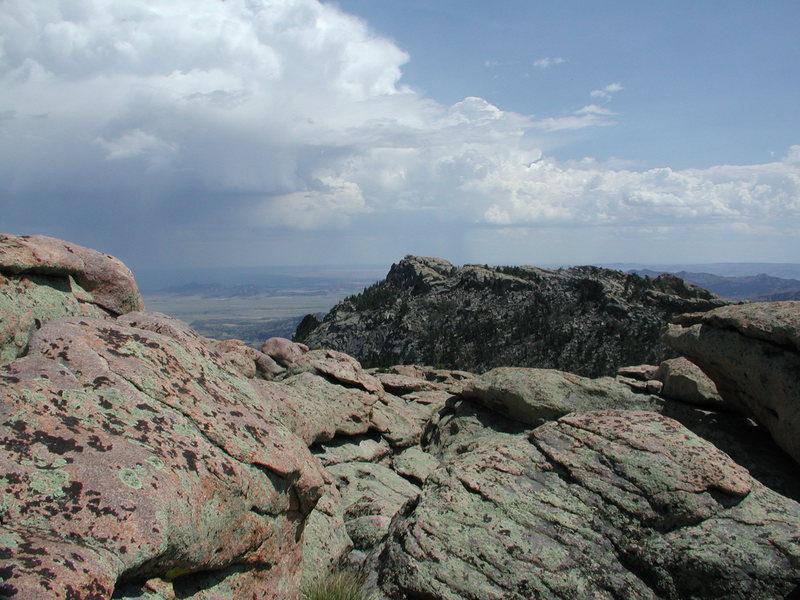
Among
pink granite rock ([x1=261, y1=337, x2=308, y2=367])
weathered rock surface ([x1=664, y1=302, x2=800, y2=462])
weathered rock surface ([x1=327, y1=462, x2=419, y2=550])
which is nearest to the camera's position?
weathered rock surface ([x1=327, y1=462, x2=419, y2=550])

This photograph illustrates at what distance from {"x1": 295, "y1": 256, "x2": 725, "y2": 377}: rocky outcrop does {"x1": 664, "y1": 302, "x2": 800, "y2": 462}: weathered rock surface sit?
3288 inches

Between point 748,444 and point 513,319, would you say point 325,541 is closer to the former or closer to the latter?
point 748,444

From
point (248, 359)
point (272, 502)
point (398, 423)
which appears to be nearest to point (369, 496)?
point (272, 502)

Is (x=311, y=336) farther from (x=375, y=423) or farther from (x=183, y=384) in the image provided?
(x=183, y=384)


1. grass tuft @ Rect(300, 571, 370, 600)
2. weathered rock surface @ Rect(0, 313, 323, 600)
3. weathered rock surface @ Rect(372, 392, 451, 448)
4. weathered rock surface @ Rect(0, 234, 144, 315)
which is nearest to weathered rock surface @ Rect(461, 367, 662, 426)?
weathered rock surface @ Rect(372, 392, 451, 448)

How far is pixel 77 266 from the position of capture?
12.9 meters

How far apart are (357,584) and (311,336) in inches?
5104

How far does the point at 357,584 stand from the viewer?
326 inches

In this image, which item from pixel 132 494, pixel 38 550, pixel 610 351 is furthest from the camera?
pixel 610 351

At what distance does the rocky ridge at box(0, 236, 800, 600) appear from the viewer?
5664 mm

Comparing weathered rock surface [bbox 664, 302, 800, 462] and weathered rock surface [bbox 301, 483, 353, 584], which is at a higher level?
weathered rock surface [bbox 664, 302, 800, 462]

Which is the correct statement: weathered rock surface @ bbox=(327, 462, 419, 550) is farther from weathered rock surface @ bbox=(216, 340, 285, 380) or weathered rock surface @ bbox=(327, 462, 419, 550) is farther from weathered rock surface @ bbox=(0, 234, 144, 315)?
weathered rock surface @ bbox=(216, 340, 285, 380)

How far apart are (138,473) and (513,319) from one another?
12169cm

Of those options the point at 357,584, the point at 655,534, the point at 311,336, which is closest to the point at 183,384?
the point at 357,584
